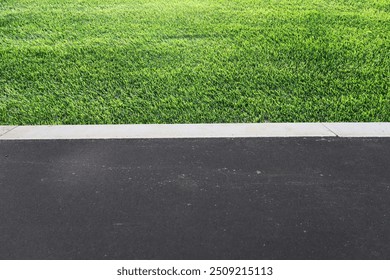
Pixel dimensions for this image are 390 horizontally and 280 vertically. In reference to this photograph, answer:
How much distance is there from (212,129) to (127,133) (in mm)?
1106

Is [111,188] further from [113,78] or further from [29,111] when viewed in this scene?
[113,78]

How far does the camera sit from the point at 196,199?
167 inches

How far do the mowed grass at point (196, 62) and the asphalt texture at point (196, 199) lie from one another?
53.6 inches

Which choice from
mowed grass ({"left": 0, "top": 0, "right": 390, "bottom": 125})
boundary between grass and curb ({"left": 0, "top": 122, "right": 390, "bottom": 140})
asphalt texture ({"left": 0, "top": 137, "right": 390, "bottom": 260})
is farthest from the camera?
mowed grass ({"left": 0, "top": 0, "right": 390, "bottom": 125})

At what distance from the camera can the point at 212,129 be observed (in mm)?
6059

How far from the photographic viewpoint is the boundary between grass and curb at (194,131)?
5828 millimetres

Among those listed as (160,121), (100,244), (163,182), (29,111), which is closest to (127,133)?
(160,121)

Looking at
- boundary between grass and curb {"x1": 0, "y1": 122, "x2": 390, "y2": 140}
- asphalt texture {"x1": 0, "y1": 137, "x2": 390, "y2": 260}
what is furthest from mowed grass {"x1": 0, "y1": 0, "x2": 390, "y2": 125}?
asphalt texture {"x1": 0, "y1": 137, "x2": 390, "y2": 260}

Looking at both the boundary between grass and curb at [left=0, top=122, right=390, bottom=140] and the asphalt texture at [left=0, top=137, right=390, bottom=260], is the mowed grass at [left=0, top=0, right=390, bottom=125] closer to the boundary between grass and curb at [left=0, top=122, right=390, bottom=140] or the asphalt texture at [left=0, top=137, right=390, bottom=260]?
the boundary between grass and curb at [left=0, top=122, right=390, bottom=140]

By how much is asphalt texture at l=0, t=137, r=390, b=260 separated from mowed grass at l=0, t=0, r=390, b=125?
136 cm

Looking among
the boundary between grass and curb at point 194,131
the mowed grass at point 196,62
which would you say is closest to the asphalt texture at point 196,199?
the boundary between grass and curb at point 194,131

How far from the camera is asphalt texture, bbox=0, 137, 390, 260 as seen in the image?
3.54 m

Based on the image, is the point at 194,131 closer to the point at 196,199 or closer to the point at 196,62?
the point at 196,199

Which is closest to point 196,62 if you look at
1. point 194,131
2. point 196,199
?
point 194,131
